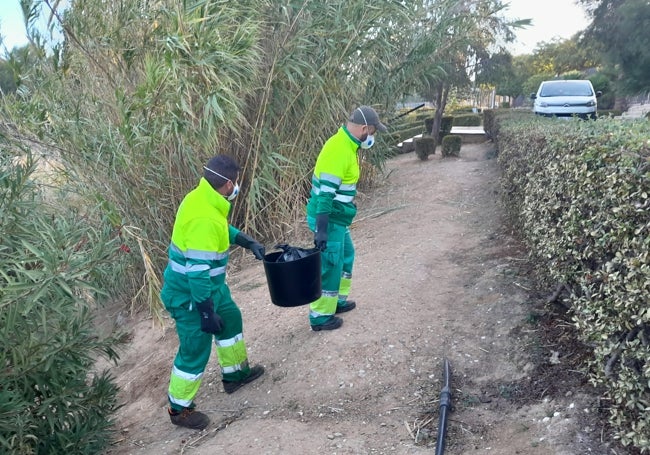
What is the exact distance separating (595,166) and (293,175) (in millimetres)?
4474

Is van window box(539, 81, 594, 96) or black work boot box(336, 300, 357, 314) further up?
van window box(539, 81, 594, 96)

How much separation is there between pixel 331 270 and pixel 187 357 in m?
1.23

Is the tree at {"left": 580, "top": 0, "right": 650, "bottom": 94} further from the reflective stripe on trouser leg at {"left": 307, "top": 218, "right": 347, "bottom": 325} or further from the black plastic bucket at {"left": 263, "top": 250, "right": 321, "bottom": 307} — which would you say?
the black plastic bucket at {"left": 263, "top": 250, "right": 321, "bottom": 307}

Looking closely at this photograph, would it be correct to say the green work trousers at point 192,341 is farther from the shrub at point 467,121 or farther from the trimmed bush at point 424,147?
the shrub at point 467,121

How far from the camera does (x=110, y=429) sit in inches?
148

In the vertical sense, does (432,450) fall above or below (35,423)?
below

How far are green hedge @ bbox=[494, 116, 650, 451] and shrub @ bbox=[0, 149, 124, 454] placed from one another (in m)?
2.58

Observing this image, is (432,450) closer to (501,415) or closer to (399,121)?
(501,415)

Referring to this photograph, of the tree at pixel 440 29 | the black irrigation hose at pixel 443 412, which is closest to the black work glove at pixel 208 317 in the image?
the black irrigation hose at pixel 443 412

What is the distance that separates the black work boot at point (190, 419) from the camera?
360 cm

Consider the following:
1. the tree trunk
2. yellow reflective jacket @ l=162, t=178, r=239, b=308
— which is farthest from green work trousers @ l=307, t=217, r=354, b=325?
the tree trunk

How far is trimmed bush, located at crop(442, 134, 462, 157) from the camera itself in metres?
12.2

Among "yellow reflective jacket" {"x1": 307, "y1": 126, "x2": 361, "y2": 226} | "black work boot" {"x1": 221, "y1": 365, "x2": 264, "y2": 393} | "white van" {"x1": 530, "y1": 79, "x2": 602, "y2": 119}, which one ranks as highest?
"white van" {"x1": 530, "y1": 79, "x2": 602, "y2": 119}

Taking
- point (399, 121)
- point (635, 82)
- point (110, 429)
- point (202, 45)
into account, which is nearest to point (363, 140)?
point (202, 45)
